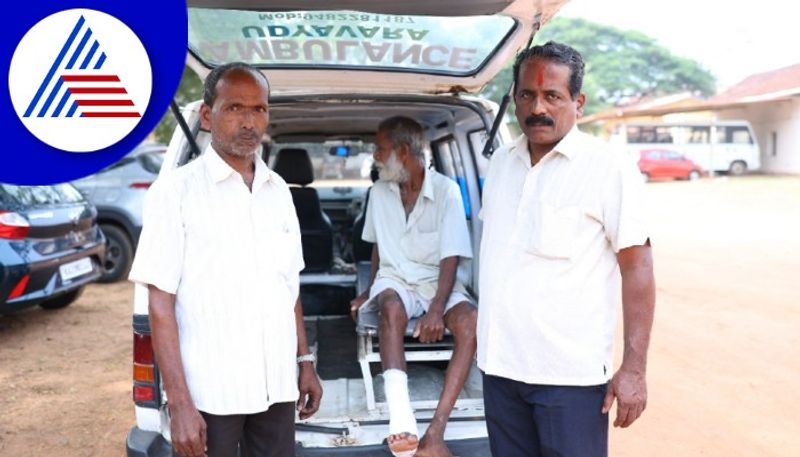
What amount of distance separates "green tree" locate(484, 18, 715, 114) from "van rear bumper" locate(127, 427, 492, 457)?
40.9m

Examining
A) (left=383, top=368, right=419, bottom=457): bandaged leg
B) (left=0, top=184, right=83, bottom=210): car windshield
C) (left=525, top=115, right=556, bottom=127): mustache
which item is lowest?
(left=383, top=368, right=419, bottom=457): bandaged leg

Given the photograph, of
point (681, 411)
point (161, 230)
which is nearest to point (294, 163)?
point (681, 411)

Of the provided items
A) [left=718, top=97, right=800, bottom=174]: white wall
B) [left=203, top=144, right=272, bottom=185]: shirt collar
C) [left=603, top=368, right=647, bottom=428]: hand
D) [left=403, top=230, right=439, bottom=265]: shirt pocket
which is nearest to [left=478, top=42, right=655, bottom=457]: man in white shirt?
[left=603, top=368, right=647, bottom=428]: hand

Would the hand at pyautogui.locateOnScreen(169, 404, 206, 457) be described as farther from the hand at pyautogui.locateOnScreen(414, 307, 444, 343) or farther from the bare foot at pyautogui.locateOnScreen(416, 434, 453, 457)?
the hand at pyautogui.locateOnScreen(414, 307, 444, 343)

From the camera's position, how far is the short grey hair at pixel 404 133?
3.73 meters

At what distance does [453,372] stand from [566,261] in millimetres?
1111

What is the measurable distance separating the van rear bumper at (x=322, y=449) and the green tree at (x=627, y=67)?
134 ft

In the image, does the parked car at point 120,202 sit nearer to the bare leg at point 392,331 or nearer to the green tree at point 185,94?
the green tree at point 185,94

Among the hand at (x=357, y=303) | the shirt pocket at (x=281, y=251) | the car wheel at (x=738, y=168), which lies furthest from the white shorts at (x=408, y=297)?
the car wheel at (x=738, y=168)

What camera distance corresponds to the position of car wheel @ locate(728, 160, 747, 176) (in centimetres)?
2877

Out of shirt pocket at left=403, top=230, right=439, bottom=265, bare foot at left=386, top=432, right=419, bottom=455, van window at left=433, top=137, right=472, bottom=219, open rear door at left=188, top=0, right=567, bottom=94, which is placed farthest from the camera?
van window at left=433, top=137, right=472, bottom=219

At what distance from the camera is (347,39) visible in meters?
2.91

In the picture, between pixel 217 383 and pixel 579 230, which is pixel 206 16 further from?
pixel 579 230

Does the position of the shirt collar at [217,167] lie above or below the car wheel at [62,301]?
above
